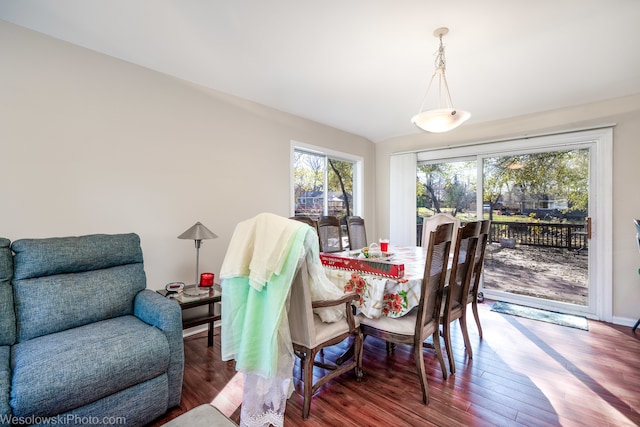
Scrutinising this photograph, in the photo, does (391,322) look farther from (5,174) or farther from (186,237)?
(5,174)

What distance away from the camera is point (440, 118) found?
2270mm

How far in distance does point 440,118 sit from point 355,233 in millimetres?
1725

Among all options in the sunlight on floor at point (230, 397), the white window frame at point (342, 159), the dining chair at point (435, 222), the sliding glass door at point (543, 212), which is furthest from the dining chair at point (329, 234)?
the sliding glass door at point (543, 212)

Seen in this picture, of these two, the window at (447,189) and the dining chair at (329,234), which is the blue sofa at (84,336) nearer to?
the dining chair at (329,234)

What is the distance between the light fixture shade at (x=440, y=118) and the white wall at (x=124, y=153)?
1928 mm

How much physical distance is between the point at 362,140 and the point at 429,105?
1.59 meters

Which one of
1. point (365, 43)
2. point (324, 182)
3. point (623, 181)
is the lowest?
point (623, 181)

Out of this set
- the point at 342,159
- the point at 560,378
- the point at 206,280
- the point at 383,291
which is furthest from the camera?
the point at 342,159

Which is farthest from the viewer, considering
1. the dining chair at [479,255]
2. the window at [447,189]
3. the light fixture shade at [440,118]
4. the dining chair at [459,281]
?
the window at [447,189]

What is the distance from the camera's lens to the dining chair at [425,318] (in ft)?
6.15

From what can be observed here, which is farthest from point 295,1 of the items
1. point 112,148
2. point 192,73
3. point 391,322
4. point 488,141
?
point 488,141

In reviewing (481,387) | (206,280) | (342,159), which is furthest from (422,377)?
(342,159)

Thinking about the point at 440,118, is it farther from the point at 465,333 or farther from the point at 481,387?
the point at 481,387

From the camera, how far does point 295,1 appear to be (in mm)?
1822
